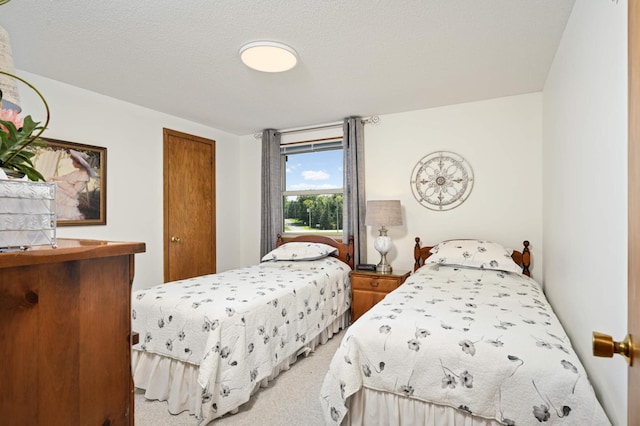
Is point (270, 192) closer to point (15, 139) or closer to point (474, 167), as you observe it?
point (474, 167)

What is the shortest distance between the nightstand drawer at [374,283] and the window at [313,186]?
86 centimetres

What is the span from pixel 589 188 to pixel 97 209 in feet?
11.8

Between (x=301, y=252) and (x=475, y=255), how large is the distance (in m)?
1.76

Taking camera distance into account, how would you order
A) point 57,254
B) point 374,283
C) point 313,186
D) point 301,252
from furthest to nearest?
point 313,186
point 301,252
point 374,283
point 57,254

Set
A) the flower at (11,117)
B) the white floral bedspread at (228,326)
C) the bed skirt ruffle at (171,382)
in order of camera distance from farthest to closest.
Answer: the bed skirt ruffle at (171,382) → the white floral bedspread at (228,326) → the flower at (11,117)

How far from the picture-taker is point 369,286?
3451 millimetres

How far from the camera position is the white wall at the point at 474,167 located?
3.21 meters

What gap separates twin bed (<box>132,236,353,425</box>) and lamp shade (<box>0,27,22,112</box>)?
5.25 ft

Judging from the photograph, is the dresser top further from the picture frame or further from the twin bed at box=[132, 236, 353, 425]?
→ the picture frame

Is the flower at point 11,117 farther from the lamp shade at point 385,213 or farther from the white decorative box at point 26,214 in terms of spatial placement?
the lamp shade at point 385,213

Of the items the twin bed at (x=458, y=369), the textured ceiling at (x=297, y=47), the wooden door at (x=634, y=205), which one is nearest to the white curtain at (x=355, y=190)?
the textured ceiling at (x=297, y=47)

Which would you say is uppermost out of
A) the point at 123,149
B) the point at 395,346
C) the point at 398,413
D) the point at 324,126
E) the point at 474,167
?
the point at 324,126

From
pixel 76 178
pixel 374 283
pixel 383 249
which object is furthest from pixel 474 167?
pixel 76 178

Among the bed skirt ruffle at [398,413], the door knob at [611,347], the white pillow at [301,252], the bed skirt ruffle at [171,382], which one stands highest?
the door knob at [611,347]
